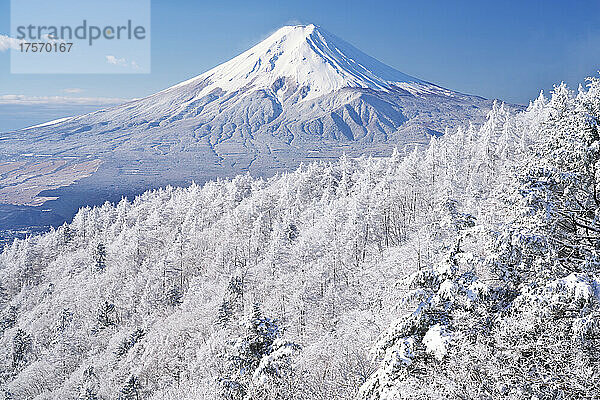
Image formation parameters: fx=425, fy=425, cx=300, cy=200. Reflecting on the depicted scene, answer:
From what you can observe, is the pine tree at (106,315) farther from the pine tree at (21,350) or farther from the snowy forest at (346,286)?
the pine tree at (21,350)

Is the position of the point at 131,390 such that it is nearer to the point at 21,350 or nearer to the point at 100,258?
the point at 21,350

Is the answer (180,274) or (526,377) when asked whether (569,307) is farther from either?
(180,274)

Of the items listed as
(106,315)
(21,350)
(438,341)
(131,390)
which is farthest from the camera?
(106,315)

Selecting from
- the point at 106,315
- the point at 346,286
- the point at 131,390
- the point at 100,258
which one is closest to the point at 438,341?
the point at 131,390

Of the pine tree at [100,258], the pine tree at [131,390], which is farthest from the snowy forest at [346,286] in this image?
the pine tree at [100,258]

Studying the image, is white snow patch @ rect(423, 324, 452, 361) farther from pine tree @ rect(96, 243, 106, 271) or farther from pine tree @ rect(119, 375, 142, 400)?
pine tree @ rect(96, 243, 106, 271)

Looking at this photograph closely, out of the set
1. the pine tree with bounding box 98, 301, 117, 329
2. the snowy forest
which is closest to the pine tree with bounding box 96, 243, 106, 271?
the snowy forest

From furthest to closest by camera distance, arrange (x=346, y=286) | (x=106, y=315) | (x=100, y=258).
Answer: (x=100, y=258) < (x=106, y=315) < (x=346, y=286)

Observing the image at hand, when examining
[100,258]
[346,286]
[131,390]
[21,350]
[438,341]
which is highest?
[438,341]

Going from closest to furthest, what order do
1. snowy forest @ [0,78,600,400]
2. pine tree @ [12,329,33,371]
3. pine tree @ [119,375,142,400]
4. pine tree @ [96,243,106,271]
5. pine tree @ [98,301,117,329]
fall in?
snowy forest @ [0,78,600,400] → pine tree @ [119,375,142,400] → pine tree @ [12,329,33,371] → pine tree @ [98,301,117,329] → pine tree @ [96,243,106,271]
